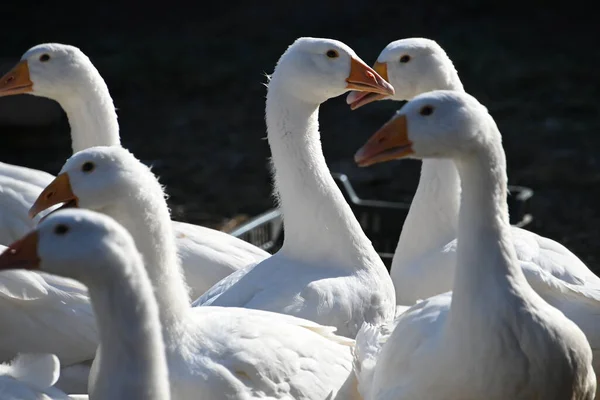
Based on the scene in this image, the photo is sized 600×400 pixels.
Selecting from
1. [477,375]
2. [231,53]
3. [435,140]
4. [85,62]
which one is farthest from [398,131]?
[231,53]

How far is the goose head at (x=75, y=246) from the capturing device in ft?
11.5

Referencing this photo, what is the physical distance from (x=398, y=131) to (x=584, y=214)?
273 inches

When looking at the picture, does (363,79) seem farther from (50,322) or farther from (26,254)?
(26,254)

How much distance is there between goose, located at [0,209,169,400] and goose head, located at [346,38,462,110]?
8.66 feet

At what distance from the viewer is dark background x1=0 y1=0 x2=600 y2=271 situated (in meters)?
11.7

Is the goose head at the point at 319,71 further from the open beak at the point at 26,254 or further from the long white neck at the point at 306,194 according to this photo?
the open beak at the point at 26,254

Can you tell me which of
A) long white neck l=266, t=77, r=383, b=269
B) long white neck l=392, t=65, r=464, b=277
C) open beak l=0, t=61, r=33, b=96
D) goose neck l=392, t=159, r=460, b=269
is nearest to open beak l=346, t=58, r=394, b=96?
long white neck l=266, t=77, r=383, b=269

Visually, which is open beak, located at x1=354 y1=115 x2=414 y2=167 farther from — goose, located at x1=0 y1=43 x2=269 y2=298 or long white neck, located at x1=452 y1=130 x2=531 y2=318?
goose, located at x1=0 y1=43 x2=269 y2=298

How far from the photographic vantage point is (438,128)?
4066mm

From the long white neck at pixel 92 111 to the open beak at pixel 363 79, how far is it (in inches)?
63.0

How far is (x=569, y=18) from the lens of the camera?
17906 millimetres

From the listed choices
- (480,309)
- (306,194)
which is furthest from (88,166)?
(480,309)

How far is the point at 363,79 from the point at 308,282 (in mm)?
1098

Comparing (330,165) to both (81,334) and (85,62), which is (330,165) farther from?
(81,334)
